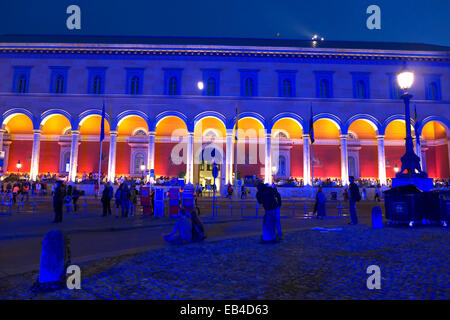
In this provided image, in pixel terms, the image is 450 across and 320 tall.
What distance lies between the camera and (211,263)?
193 inches

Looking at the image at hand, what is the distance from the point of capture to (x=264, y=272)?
4359 millimetres

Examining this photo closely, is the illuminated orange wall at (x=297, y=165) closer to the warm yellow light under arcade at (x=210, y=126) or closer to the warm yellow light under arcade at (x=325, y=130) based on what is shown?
the warm yellow light under arcade at (x=325, y=130)

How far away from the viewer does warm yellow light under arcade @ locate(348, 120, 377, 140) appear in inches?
1202

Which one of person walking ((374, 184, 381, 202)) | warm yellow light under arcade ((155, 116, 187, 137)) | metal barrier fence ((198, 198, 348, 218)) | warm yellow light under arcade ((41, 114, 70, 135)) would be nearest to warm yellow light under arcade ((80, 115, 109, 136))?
warm yellow light under arcade ((41, 114, 70, 135))

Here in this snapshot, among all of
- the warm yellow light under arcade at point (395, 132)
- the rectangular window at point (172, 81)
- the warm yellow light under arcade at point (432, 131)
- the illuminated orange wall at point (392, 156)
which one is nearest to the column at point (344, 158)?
the illuminated orange wall at point (392, 156)

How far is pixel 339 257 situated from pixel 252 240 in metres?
2.31

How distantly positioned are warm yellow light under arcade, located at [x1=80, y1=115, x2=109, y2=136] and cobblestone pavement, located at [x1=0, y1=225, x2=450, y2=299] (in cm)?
2719

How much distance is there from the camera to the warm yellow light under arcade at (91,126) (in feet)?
96.6

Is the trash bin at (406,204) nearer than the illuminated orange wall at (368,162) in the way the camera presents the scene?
Yes

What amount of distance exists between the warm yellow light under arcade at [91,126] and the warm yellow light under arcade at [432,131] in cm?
3596

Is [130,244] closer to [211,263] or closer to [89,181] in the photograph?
[211,263]

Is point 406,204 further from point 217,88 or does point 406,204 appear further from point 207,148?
point 207,148

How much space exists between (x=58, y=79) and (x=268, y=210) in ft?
97.6

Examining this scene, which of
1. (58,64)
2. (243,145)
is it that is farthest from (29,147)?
(243,145)
